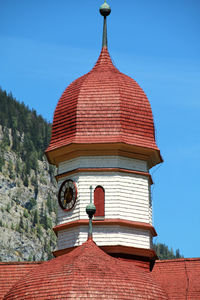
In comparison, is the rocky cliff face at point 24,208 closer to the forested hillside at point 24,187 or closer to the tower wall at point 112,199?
the forested hillside at point 24,187

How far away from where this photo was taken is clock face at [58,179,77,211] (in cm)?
3853

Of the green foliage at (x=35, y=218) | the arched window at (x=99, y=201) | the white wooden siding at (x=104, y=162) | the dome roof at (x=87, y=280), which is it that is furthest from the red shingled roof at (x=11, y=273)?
the green foliage at (x=35, y=218)

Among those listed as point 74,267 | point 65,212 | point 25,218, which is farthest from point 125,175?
point 25,218

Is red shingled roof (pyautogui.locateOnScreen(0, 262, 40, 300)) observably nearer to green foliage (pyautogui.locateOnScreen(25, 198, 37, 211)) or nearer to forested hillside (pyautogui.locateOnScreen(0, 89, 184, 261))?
forested hillside (pyautogui.locateOnScreen(0, 89, 184, 261))

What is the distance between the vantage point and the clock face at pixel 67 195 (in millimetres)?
38531

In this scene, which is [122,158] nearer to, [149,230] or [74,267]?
[149,230]

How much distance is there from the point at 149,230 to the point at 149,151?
376 cm

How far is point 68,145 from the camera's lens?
38.8m

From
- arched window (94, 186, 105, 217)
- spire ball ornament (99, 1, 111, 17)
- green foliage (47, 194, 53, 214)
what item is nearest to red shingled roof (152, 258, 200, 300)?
arched window (94, 186, 105, 217)

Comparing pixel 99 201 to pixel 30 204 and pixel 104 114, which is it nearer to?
pixel 104 114

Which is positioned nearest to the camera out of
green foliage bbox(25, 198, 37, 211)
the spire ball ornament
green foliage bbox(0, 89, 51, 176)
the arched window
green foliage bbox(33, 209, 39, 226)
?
the arched window

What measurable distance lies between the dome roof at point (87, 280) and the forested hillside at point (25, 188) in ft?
365

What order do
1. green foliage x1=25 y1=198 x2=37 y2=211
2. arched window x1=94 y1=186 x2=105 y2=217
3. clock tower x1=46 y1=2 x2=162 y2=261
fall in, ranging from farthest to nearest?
1. green foliage x1=25 y1=198 x2=37 y2=211
2. arched window x1=94 y1=186 x2=105 y2=217
3. clock tower x1=46 y1=2 x2=162 y2=261

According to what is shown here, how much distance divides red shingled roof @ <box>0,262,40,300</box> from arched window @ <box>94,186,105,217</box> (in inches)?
149
